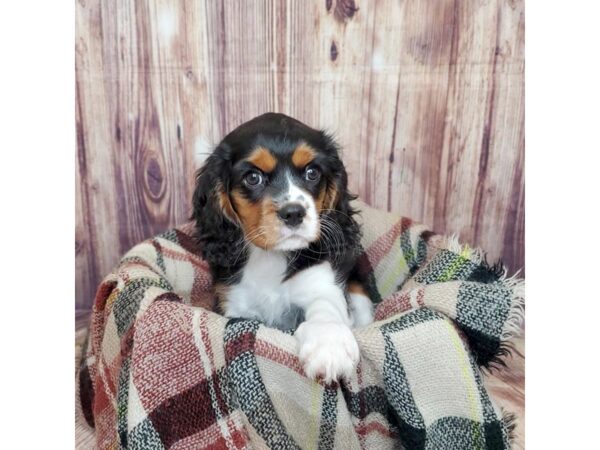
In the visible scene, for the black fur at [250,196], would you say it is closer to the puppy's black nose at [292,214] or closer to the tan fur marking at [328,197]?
the tan fur marking at [328,197]

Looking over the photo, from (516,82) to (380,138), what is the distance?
1.96 ft

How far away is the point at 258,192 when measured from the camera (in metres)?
2.00

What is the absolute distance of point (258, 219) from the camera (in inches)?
77.2

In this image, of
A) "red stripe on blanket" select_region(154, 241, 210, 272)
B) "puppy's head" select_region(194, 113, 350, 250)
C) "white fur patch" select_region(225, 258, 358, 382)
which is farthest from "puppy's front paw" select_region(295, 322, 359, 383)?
"red stripe on blanket" select_region(154, 241, 210, 272)

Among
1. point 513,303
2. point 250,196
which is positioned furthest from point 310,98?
point 513,303

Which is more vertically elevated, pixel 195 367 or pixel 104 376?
pixel 195 367

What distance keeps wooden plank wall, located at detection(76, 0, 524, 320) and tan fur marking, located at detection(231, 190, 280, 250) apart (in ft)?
2.12

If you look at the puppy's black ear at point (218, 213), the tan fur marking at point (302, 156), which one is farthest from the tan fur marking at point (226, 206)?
the tan fur marking at point (302, 156)

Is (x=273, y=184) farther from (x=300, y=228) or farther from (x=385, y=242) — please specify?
(x=385, y=242)

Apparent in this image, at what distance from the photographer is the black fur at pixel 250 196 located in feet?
6.77

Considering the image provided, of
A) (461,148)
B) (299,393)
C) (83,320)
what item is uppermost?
(461,148)

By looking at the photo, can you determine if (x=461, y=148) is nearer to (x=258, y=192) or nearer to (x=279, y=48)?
(x=279, y=48)

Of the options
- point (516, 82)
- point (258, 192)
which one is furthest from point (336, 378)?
point (516, 82)

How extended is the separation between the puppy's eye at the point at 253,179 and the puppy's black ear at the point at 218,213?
10 cm
